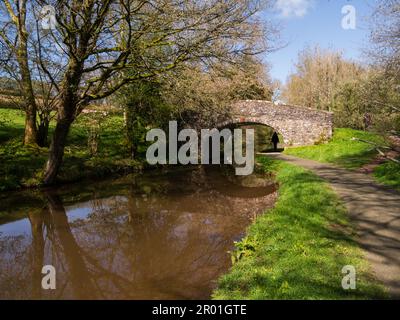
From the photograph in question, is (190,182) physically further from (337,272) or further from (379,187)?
(337,272)

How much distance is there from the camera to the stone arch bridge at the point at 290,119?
23.8m

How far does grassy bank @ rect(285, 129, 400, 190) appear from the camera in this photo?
12.6 m

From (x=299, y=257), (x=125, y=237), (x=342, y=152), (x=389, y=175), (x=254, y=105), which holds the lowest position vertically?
(x=125, y=237)

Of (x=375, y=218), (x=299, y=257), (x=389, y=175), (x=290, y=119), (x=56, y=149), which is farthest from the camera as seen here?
(x=290, y=119)

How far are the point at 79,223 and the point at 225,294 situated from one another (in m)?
6.37

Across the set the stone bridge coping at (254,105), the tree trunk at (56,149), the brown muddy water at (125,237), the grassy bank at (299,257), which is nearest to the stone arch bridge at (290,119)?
the stone bridge coping at (254,105)

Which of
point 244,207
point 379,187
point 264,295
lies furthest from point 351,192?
point 264,295

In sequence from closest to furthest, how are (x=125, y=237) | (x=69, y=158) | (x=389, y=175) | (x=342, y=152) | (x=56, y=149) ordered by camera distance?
(x=125, y=237), (x=389, y=175), (x=56, y=149), (x=69, y=158), (x=342, y=152)

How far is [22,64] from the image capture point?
49.8ft

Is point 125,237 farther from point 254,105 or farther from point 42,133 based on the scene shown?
point 254,105

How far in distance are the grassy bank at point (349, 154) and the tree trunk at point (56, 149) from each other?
398 inches

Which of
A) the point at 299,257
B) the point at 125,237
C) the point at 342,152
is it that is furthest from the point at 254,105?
the point at 299,257

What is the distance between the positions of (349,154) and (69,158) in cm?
1430

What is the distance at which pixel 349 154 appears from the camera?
753 inches
